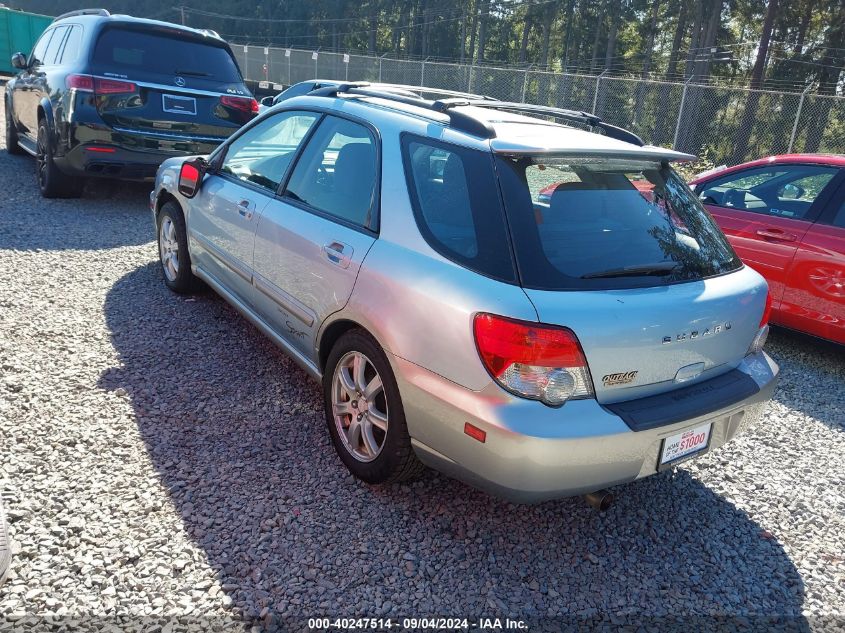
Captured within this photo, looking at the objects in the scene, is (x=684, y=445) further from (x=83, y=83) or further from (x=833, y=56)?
(x=833, y=56)

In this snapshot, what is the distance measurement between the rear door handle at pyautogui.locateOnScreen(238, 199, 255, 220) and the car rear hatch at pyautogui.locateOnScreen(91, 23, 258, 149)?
388 cm

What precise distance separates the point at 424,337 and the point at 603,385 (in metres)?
0.68

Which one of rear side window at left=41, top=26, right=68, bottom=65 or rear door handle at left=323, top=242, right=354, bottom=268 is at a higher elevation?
Answer: rear side window at left=41, top=26, right=68, bottom=65

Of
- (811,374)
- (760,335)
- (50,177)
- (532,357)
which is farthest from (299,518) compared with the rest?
(50,177)

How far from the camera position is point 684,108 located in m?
16.1

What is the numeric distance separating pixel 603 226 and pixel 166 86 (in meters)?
6.12

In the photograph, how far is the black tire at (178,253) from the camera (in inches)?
195

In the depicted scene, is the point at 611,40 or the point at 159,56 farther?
the point at 611,40

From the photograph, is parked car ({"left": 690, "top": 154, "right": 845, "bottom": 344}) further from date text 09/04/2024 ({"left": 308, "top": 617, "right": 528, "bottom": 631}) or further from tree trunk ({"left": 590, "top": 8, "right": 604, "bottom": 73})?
tree trunk ({"left": 590, "top": 8, "right": 604, "bottom": 73})

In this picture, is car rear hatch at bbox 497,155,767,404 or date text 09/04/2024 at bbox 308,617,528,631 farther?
car rear hatch at bbox 497,155,767,404

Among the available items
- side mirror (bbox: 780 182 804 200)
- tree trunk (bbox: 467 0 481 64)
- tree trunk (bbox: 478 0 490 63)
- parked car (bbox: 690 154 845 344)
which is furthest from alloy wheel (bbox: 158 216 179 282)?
tree trunk (bbox: 467 0 481 64)

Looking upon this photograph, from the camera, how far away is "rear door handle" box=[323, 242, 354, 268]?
3.03 metres

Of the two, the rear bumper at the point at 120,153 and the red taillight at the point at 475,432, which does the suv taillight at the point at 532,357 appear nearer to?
the red taillight at the point at 475,432

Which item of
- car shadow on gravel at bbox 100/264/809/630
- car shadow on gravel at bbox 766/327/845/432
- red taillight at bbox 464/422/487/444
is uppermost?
red taillight at bbox 464/422/487/444
